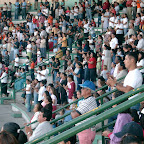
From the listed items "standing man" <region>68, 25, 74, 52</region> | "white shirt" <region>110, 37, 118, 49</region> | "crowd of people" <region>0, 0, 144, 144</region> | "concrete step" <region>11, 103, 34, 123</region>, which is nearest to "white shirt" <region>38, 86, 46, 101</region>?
"crowd of people" <region>0, 0, 144, 144</region>

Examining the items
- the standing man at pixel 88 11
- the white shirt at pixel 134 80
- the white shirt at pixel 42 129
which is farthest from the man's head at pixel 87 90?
the standing man at pixel 88 11

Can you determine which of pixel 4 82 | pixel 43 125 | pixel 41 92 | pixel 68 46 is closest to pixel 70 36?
pixel 68 46

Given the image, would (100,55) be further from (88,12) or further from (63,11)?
(63,11)

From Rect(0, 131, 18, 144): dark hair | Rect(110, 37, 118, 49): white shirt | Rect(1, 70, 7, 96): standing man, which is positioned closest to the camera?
Rect(0, 131, 18, 144): dark hair

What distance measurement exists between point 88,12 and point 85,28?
237cm

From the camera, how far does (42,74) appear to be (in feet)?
48.6

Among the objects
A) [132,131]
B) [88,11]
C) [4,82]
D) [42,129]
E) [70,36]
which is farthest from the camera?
[88,11]

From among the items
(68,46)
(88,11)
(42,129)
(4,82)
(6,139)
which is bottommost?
(4,82)

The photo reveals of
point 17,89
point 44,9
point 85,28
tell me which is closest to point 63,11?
point 44,9

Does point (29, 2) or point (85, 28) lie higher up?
point (29, 2)

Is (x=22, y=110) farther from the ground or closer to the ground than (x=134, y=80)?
closer to the ground

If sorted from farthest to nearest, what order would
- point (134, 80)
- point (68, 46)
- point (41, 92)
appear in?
point (68, 46) < point (41, 92) < point (134, 80)

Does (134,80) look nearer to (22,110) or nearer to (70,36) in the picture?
(22,110)

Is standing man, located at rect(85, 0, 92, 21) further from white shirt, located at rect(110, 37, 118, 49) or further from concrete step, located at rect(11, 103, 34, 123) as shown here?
concrete step, located at rect(11, 103, 34, 123)
